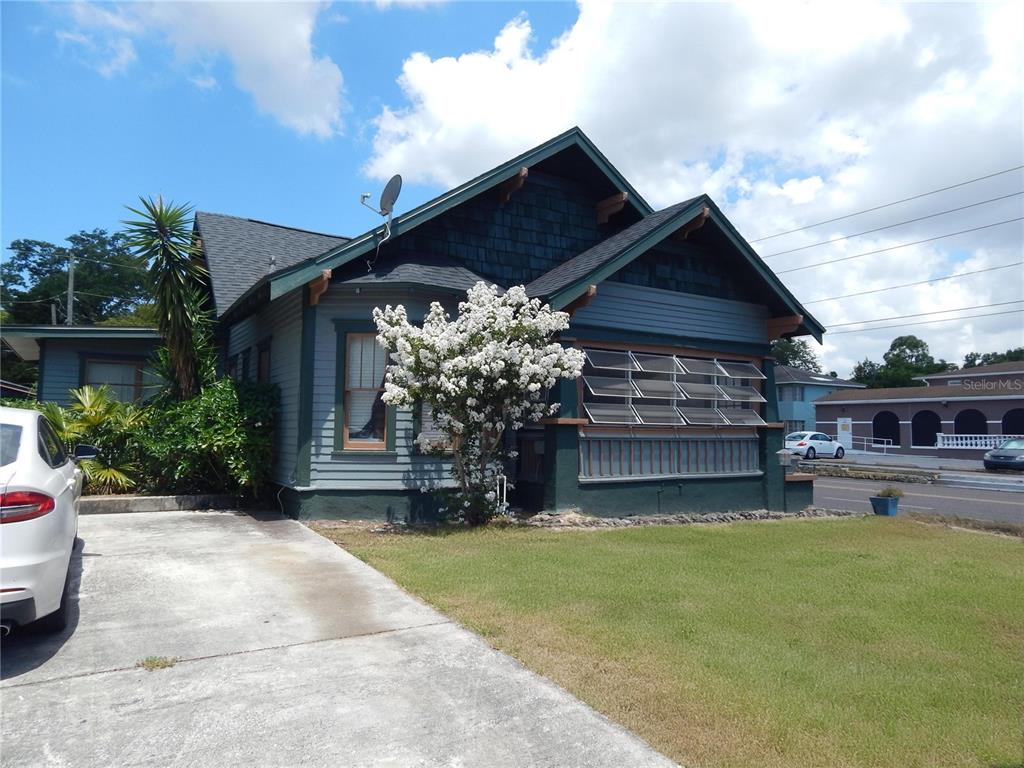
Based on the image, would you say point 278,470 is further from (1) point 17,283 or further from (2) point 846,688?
(1) point 17,283

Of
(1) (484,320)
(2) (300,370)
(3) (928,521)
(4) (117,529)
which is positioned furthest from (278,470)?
(3) (928,521)

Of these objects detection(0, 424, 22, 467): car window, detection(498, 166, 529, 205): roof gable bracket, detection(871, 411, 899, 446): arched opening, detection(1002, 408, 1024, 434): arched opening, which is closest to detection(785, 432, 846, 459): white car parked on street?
detection(871, 411, 899, 446): arched opening

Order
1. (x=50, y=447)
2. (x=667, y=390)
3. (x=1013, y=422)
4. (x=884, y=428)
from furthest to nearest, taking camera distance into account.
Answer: (x=884, y=428) → (x=1013, y=422) → (x=667, y=390) → (x=50, y=447)

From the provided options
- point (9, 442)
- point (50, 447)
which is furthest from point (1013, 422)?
point (9, 442)

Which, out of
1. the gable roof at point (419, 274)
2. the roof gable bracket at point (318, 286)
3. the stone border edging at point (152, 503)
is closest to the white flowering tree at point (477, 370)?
the gable roof at point (419, 274)

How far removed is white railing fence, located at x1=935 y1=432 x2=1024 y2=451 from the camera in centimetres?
3941

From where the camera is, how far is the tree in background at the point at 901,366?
7950 centimetres

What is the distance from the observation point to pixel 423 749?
11.9 feet

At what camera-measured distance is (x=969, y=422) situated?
44469 mm

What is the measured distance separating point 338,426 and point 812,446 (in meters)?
32.8

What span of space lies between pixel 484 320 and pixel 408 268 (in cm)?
231

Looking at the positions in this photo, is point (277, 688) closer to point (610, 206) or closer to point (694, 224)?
point (694, 224)

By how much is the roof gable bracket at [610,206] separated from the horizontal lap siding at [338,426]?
5063 mm

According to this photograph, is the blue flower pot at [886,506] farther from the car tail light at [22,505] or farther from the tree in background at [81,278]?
the tree in background at [81,278]
